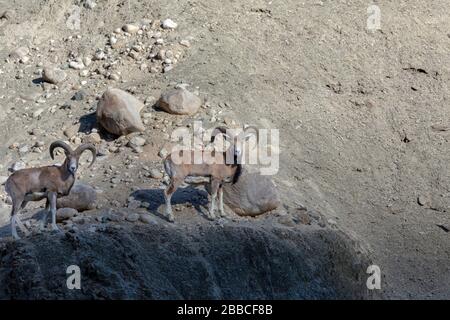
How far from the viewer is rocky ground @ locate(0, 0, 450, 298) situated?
1370 cm

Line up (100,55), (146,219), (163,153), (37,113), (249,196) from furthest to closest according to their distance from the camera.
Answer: (100,55) < (37,113) < (163,153) < (249,196) < (146,219)

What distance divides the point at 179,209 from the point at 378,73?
897cm

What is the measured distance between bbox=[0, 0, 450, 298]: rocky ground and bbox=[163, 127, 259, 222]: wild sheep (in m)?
0.49

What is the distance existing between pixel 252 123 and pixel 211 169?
164 inches

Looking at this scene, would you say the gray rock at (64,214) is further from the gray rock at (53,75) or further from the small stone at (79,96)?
the gray rock at (53,75)

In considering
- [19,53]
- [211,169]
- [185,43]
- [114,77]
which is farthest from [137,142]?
[19,53]

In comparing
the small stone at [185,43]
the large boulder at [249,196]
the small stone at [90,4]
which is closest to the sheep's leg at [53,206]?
the large boulder at [249,196]

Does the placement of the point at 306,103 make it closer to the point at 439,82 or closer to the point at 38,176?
the point at 439,82

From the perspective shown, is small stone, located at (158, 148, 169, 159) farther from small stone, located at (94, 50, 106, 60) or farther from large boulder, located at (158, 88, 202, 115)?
small stone, located at (94, 50, 106, 60)

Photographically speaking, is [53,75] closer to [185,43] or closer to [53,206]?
[185,43]

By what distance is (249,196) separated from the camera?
49.5 feet

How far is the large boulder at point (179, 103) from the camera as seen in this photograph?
17.9 meters

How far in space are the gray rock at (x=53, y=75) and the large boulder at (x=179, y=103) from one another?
3.75m

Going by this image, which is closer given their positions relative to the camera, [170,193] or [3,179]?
[170,193]
